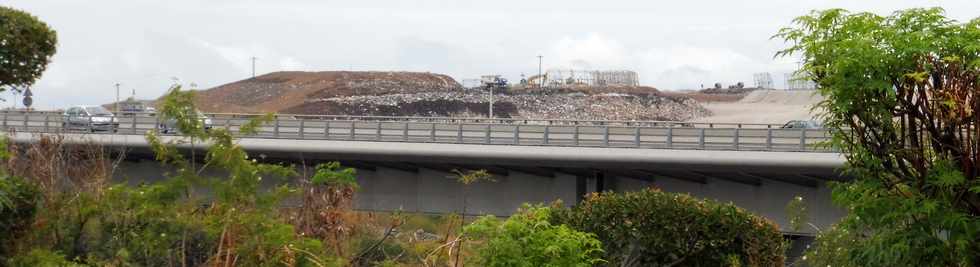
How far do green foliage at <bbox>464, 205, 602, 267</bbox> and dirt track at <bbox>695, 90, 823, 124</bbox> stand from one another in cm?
7666

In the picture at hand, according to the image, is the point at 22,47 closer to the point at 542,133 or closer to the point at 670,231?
the point at 670,231

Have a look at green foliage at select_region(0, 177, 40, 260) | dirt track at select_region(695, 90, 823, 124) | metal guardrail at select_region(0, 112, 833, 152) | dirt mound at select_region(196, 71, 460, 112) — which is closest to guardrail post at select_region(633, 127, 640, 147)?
metal guardrail at select_region(0, 112, 833, 152)

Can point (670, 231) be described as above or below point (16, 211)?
below

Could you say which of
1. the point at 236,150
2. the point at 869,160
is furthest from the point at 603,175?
the point at 869,160

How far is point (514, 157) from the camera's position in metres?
33.4

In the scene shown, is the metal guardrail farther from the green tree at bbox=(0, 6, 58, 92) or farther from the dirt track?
the dirt track

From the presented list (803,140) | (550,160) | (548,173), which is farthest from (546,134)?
(803,140)

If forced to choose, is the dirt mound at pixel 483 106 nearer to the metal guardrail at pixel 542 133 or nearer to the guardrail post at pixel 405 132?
the metal guardrail at pixel 542 133

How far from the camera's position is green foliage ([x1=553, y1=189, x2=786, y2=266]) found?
14383 mm

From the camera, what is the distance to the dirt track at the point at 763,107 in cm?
9128

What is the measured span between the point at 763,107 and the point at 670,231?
9264cm

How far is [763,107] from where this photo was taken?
343 ft

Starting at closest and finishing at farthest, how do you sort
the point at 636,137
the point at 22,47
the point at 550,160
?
the point at 22,47 → the point at 550,160 → the point at 636,137

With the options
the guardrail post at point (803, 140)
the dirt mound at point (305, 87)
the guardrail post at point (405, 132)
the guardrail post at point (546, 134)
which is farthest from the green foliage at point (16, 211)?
the dirt mound at point (305, 87)
